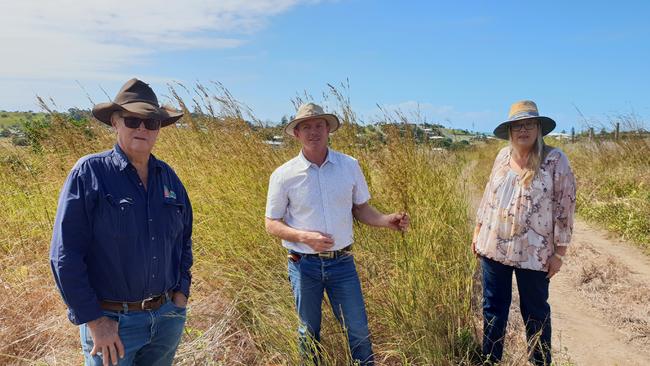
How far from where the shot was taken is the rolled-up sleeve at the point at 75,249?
68.4 inches

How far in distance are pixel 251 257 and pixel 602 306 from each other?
3.30 m

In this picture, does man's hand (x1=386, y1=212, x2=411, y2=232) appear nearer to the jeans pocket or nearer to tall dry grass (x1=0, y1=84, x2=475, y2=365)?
tall dry grass (x1=0, y1=84, x2=475, y2=365)

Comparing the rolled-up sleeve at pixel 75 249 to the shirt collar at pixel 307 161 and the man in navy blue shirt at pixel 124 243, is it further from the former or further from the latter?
the shirt collar at pixel 307 161

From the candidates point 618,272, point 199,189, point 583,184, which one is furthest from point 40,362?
point 583,184

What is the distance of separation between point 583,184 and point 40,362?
9.93 meters

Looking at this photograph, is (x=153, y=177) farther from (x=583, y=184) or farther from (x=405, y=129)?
(x=583, y=184)

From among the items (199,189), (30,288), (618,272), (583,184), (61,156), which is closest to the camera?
(30,288)

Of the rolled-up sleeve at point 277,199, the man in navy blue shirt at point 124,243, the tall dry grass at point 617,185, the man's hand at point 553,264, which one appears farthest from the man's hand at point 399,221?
the tall dry grass at point 617,185

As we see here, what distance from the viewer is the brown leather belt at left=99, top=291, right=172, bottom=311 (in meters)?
1.91

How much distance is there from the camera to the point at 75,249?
176cm

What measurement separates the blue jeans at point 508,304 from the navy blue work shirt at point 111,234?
1.96m

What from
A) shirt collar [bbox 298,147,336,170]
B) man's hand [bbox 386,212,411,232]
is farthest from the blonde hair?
shirt collar [bbox 298,147,336,170]

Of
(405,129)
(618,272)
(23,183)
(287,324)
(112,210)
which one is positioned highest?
(405,129)

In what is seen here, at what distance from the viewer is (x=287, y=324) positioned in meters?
2.84
